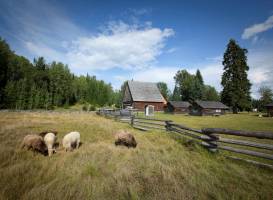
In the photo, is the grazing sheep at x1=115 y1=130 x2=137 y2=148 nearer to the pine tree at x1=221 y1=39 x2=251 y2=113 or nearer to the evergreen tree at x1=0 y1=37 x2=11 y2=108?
the evergreen tree at x1=0 y1=37 x2=11 y2=108

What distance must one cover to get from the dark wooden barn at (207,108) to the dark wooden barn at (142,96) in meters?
15.8

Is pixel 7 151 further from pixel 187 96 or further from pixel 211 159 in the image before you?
pixel 187 96

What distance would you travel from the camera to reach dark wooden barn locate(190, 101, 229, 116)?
50.7 metres

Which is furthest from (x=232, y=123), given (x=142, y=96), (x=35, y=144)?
(x=35, y=144)

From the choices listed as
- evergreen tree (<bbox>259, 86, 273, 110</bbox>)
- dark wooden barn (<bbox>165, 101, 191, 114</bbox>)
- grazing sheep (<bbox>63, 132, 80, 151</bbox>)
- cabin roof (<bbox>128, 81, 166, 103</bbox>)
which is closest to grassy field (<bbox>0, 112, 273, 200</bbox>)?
grazing sheep (<bbox>63, 132, 80, 151</bbox>)

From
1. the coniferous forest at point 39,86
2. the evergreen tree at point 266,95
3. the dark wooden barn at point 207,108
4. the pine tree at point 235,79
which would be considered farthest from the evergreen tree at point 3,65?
the evergreen tree at point 266,95

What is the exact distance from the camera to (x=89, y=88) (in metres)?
76.2

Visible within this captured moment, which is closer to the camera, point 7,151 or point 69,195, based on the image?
point 69,195

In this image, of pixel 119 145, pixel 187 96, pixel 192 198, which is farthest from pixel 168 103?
pixel 192 198

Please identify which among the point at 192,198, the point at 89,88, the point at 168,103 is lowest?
the point at 192,198

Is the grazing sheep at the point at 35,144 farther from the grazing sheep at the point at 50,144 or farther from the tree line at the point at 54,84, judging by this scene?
the tree line at the point at 54,84

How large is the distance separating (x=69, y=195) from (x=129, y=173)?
1.78 m

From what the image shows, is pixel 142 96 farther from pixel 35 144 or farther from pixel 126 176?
pixel 126 176

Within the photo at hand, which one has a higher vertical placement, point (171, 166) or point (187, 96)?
point (187, 96)
